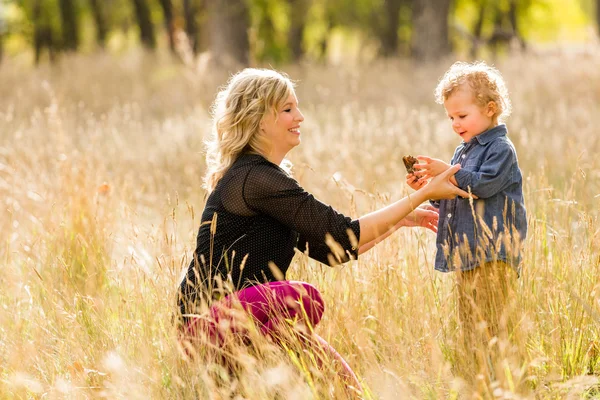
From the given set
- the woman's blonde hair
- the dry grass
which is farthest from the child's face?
the woman's blonde hair

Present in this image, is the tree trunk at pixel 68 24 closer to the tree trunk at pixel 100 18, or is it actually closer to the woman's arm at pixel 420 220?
the tree trunk at pixel 100 18

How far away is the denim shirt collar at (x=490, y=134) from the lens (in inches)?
127

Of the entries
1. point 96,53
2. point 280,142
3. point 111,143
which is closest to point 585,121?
point 111,143

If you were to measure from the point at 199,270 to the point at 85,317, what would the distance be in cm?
78

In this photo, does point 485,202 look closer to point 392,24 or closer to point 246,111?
point 246,111

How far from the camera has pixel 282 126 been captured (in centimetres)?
338

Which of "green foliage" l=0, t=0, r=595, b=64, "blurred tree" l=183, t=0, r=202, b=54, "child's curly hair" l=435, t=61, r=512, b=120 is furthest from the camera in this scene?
"blurred tree" l=183, t=0, r=202, b=54

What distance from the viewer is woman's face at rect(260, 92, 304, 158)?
11.0 feet

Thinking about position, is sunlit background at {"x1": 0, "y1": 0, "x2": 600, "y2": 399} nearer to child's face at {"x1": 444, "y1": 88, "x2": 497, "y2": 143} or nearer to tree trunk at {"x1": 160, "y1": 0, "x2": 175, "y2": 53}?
child's face at {"x1": 444, "y1": 88, "x2": 497, "y2": 143}

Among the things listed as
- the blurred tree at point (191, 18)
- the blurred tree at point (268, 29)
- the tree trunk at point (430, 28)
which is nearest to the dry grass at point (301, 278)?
the tree trunk at point (430, 28)

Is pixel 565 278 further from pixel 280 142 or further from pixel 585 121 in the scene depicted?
pixel 585 121

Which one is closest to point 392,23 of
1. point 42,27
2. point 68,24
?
point 68,24

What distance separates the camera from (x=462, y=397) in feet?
9.00

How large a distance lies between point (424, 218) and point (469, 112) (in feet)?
1.82
